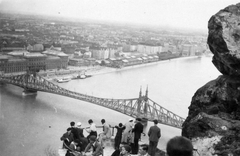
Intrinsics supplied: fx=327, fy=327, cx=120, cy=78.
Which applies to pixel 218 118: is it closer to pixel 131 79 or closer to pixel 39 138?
pixel 39 138

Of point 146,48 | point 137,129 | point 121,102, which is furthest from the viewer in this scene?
point 146,48

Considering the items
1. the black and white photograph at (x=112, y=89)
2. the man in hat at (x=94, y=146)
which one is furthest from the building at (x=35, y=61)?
the man in hat at (x=94, y=146)

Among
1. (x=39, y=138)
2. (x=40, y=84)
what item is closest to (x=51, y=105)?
(x=40, y=84)

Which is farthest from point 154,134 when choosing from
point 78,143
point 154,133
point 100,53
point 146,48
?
point 146,48

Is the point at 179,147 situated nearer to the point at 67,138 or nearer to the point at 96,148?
the point at 96,148

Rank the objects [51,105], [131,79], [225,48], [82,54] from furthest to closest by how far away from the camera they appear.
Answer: [82,54], [131,79], [51,105], [225,48]

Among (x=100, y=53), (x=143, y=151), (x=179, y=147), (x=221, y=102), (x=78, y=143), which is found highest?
(x=179, y=147)
